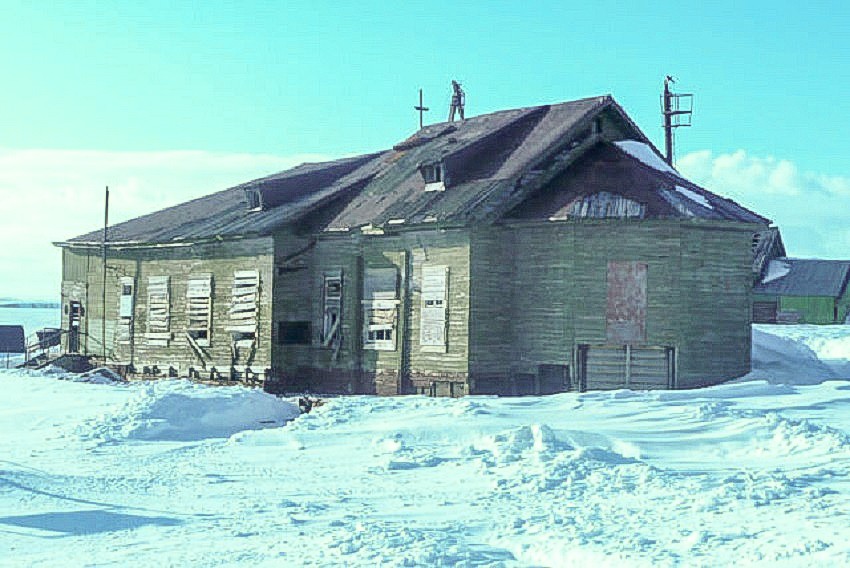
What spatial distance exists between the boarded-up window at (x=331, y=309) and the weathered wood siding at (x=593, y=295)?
195 inches

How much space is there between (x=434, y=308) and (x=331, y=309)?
4074mm

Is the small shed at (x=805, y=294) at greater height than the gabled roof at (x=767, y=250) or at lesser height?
lesser

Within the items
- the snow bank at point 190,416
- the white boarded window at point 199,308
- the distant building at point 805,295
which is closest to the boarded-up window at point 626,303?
the snow bank at point 190,416

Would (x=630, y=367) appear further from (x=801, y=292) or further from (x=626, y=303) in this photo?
(x=801, y=292)

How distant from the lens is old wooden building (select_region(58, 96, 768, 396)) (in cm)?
2433

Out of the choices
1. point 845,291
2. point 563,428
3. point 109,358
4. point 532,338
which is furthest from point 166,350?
point 845,291

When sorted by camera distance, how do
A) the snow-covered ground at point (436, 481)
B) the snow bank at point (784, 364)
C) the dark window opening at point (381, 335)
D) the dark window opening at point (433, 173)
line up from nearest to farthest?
the snow-covered ground at point (436, 481), the snow bank at point (784, 364), the dark window opening at point (381, 335), the dark window opening at point (433, 173)

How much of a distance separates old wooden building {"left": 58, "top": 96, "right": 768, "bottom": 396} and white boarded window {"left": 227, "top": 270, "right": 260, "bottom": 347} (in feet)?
0.19

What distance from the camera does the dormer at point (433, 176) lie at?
27719mm

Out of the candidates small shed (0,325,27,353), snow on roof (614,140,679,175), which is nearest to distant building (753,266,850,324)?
snow on roof (614,140,679,175)

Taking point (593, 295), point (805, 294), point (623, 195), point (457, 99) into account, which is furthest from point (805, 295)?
point (593, 295)

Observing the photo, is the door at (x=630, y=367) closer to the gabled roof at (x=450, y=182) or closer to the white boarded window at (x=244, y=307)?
the gabled roof at (x=450, y=182)

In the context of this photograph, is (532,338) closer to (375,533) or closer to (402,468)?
(402,468)

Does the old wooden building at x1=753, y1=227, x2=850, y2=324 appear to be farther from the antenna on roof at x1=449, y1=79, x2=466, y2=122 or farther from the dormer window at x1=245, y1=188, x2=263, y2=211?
the dormer window at x1=245, y1=188, x2=263, y2=211
